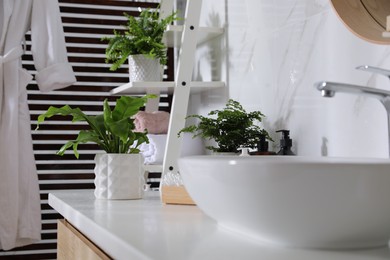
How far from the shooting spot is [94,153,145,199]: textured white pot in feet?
5.34

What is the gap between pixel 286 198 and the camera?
2.54ft

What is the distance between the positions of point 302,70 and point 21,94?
1315 millimetres

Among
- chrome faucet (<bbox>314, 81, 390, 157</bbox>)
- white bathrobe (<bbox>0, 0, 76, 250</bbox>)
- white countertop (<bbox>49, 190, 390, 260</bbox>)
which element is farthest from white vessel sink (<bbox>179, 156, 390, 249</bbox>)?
white bathrobe (<bbox>0, 0, 76, 250</bbox>)

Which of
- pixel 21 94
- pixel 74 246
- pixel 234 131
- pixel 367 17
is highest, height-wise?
pixel 367 17

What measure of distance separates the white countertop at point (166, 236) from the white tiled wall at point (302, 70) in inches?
16.2

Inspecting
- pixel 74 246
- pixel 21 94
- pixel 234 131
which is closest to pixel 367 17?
pixel 234 131

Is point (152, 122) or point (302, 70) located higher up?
point (302, 70)

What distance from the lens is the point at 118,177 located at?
5.35 ft

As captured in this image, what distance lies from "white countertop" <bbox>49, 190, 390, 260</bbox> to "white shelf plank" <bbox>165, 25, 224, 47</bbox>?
88 centimetres

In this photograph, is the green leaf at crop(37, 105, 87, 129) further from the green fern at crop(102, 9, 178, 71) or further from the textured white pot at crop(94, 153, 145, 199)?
Result: the green fern at crop(102, 9, 178, 71)

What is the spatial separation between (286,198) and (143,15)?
1.61 meters

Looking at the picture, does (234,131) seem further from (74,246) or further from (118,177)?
(74,246)

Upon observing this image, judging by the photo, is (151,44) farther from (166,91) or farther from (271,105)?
(271,105)

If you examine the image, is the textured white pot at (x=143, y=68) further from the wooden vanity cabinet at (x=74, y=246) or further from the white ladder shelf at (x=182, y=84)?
the wooden vanity cabinet at (x=74, y=246)
